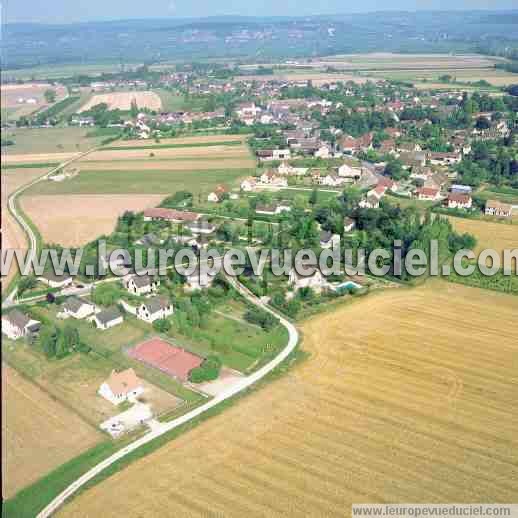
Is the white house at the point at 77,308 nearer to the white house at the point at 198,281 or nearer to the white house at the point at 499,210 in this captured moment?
the white house at the point at 198,281

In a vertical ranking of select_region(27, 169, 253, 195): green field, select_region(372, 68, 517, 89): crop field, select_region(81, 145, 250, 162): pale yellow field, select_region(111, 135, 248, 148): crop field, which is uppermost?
select_region(372, 68, 517, 89): crop field

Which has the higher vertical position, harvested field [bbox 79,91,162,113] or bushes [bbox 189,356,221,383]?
harvested field [bbox 79,91,162,113]

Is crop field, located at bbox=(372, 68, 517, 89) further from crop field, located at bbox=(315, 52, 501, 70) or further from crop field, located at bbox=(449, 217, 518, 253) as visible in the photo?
crop field, located at bbox=(449, 217, 518, 253)

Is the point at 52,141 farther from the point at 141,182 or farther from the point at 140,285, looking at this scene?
the point at 140,285

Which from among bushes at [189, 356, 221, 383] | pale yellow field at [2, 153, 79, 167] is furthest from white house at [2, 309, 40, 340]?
pale yellow field at [2, 153, 79, 167]

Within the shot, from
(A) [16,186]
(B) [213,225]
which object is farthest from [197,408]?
(A) [16,186]

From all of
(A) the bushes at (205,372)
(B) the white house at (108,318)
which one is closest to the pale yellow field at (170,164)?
(B) the white house at (108,318)

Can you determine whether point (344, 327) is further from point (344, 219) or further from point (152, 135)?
point (152, 135)
